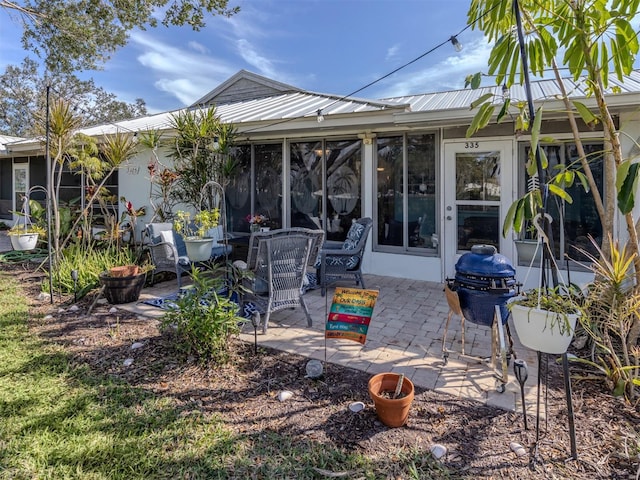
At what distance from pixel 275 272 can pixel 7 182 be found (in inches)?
533

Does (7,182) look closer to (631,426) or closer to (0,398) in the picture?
(0,398)

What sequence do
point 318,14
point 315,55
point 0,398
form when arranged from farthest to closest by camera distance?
A: point 315,55, point 318,14, point 0,398

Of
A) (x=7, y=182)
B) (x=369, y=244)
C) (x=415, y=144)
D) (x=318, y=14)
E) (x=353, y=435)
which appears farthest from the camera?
(x=7, y=182)

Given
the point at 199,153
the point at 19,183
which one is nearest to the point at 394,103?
the point at 199,153

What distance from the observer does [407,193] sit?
20.4 feet

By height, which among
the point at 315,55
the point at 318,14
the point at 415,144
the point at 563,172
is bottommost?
the point at 563,172

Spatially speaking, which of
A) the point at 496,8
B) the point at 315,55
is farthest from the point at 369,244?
the point at 315,55

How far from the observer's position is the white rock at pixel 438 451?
79.4 inches

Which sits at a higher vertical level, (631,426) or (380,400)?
(380,400)

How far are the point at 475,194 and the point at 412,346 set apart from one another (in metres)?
3.17

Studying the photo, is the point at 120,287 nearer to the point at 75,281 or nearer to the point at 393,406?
the point at 75,281

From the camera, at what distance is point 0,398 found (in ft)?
8.45

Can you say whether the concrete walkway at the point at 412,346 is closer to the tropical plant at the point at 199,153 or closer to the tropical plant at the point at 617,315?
the tropical plant at the point at 617,315

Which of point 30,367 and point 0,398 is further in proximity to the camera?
point 30,367
